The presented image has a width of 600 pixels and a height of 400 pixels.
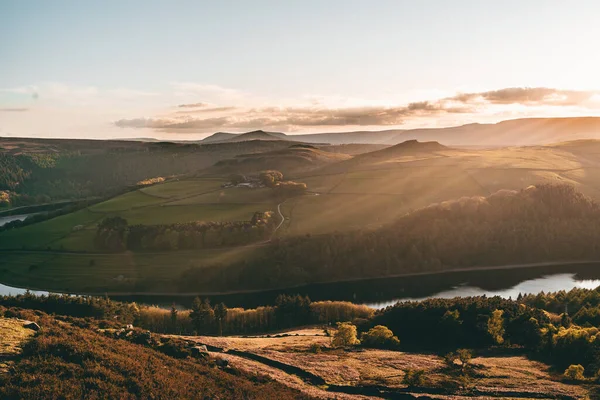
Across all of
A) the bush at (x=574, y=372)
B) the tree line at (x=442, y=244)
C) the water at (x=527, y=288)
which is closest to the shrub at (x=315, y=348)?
the bush at (x=574, y=372)

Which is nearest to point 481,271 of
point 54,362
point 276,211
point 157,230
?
point 276,211

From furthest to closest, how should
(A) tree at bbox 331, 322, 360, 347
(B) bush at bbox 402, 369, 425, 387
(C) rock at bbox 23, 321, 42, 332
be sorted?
(A) tree at bbox 331, 322, 360, 347 < (B) bush at bbox 402, 369, 425, 387 < (C) rock at bbox 23, 321, 42, 332

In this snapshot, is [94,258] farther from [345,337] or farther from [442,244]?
[442,244]

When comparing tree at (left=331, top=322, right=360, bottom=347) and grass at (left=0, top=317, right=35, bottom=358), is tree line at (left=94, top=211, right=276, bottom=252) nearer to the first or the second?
tree at (left=331, top=322, right=360, bottom=347)

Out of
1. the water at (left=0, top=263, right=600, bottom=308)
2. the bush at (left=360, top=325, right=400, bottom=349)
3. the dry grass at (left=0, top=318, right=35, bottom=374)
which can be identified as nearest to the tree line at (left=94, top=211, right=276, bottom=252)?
the water at (left=0, top=263, right=600, bottom=308)

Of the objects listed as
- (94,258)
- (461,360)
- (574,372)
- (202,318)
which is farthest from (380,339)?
(94,258)

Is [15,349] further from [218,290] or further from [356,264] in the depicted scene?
[356,264]
